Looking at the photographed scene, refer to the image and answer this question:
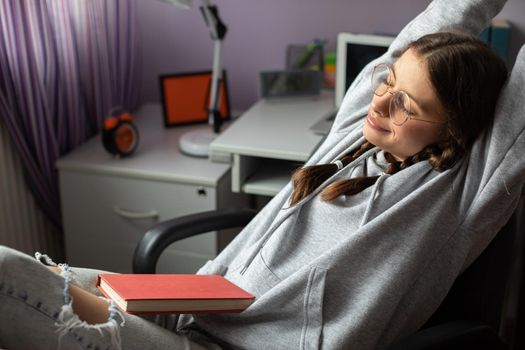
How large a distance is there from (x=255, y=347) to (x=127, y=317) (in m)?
0.25

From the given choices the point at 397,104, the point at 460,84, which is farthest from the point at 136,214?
the point at 460,84

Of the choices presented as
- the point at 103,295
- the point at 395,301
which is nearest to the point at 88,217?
the point at 103,295

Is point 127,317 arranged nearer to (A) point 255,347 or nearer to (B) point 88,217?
(A) point 255,347

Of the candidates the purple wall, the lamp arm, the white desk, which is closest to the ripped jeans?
the white desk

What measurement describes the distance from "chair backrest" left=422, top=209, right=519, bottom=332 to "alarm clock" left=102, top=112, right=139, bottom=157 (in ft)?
3.54

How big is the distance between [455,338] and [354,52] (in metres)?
1.04

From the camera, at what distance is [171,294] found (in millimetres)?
1273

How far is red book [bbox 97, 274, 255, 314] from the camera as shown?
1255mm

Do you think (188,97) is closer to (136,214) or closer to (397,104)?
(136,214)

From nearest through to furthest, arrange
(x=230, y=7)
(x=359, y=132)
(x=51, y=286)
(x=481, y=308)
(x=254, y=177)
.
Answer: (x=51, y=286)
(x=481, y=308)
(x=359, y=132)
(x=254, y=177)
(x=230, y=7)

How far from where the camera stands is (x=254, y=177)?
203 centimetres

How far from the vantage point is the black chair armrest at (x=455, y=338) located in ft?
3.90

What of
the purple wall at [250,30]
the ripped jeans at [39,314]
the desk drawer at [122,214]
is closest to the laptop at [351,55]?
the purple wall at [250,30]

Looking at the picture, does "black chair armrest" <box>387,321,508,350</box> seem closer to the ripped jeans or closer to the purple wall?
the ripped jeans
